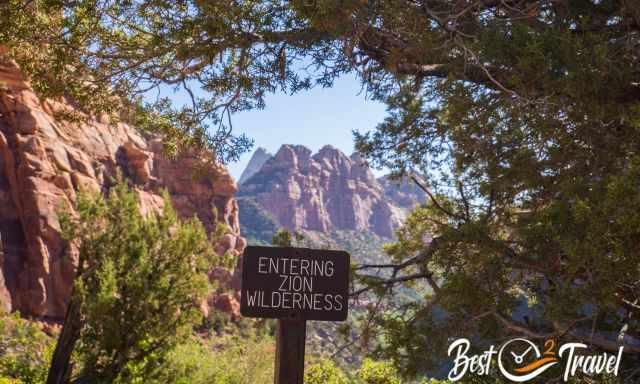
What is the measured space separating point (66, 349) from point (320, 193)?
122 meters

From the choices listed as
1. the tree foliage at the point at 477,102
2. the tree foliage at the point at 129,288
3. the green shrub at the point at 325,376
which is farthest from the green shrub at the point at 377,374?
the tree foliage at the point at 129,288

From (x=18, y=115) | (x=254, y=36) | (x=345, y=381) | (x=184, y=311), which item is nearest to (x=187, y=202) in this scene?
(x=18, y=115)

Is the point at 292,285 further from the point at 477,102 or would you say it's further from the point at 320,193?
the point at 320,193

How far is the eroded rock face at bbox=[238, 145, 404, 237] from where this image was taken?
406 ft

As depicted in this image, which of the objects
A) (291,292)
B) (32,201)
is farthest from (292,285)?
(32,201)

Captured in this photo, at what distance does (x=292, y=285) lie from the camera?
3.37 m

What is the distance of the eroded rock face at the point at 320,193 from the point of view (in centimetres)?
12388

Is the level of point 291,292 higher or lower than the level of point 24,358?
higher

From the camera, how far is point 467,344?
5.26 m

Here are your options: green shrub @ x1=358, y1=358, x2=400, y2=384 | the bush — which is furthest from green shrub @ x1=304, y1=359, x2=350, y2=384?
the bush

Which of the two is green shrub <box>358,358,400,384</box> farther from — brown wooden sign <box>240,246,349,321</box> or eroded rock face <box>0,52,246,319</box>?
eroded rock face <box>0,52,246,319</box>

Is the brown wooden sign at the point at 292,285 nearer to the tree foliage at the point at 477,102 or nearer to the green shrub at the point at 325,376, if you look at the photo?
the tree foliage at the point at 477,102

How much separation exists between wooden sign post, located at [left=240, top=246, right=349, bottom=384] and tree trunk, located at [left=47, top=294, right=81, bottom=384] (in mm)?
9743

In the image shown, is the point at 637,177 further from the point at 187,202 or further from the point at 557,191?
the point at 187,202
